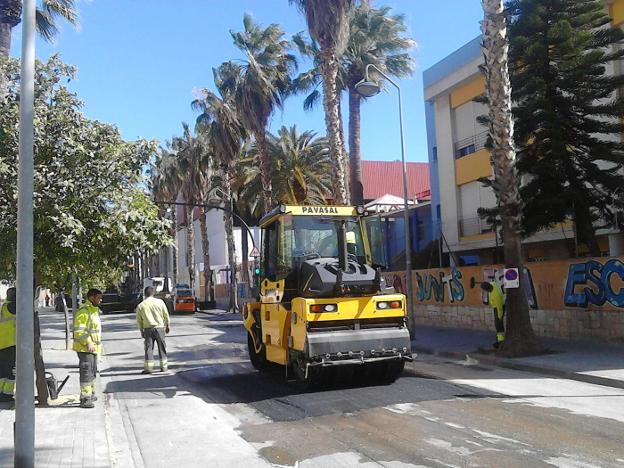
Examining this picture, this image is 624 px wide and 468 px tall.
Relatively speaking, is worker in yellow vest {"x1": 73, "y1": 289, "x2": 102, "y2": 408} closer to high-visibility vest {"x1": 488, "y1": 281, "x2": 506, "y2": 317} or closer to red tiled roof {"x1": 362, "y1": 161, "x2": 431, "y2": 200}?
high-visibility vest {"x1": 488, "y1": 281, "x2": 506, "y2": 317}

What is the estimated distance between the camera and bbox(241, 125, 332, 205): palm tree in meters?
35.5

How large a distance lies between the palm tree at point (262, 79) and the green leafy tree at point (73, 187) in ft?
65.5

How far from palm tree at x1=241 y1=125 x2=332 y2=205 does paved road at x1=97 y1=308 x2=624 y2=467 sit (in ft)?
77.7

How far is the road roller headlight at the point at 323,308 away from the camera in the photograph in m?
9.42

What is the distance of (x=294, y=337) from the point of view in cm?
970

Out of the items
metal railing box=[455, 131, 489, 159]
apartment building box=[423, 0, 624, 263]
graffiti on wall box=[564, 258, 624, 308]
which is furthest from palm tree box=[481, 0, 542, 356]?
metal railing box=[455, 131, 489, 159]

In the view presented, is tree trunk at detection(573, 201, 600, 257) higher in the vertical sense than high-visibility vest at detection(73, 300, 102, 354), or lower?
higher

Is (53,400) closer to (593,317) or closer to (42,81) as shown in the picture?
(42,81)

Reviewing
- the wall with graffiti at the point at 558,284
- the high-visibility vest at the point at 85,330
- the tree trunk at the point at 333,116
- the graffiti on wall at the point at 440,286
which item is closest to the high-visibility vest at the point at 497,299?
the wall with graffiti at the point at 558,284

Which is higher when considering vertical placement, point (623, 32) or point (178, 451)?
point (623, 32)

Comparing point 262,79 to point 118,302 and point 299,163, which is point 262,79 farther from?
point 118,302

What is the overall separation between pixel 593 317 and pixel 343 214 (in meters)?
7.41

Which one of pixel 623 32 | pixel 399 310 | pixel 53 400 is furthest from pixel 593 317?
pixel 53 400

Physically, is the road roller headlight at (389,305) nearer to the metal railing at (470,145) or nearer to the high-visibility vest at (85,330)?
the high-visibility vest at (85,330)
